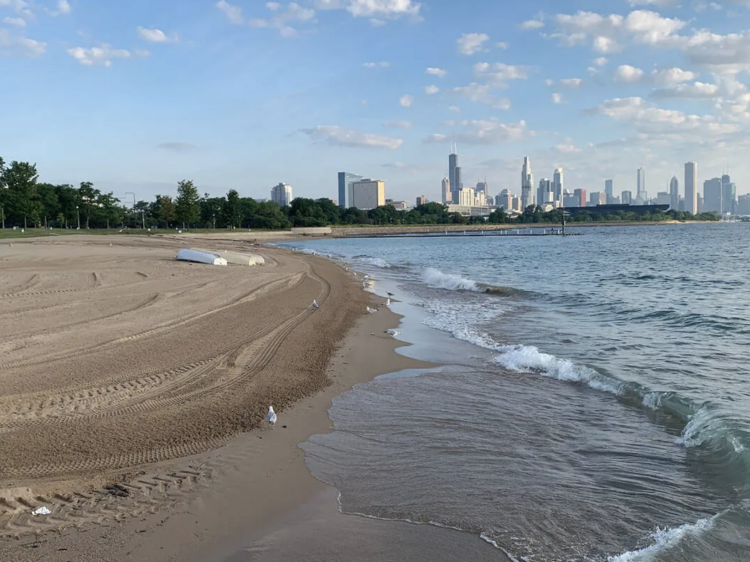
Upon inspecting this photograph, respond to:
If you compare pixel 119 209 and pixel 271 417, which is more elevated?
pixel 119 209

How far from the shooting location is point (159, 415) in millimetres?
6387

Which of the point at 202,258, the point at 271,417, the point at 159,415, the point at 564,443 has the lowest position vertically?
the point at 564,443

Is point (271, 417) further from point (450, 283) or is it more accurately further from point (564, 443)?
point (450, 283)

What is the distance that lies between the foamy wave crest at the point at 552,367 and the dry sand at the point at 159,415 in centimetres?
195

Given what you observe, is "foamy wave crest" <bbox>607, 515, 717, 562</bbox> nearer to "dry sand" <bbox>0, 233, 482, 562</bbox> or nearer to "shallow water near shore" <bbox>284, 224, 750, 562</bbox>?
"shallow water near shore" <bbox>284, 224, 750, 562</bbox>

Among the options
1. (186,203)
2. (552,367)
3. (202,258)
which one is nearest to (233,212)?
(186,203)

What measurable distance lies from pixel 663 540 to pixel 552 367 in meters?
5.49

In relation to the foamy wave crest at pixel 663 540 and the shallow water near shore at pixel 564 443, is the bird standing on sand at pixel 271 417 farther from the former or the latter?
the foamy wave crest at pixel 663 540

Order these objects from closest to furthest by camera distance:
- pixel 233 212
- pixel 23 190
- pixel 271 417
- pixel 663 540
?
pixel 663 540 < pixel 271 417 < pixel 23 190 < pixel 233 212

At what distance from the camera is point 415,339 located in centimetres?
1262

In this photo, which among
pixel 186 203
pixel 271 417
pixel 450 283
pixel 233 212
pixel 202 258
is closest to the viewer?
pixel 271 417

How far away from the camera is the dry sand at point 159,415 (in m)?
4.07

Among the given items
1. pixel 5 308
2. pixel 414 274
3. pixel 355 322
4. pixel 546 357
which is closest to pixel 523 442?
pixel 546 357

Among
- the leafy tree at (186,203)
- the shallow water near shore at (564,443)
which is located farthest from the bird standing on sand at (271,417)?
the leafy tree at (186,203)
